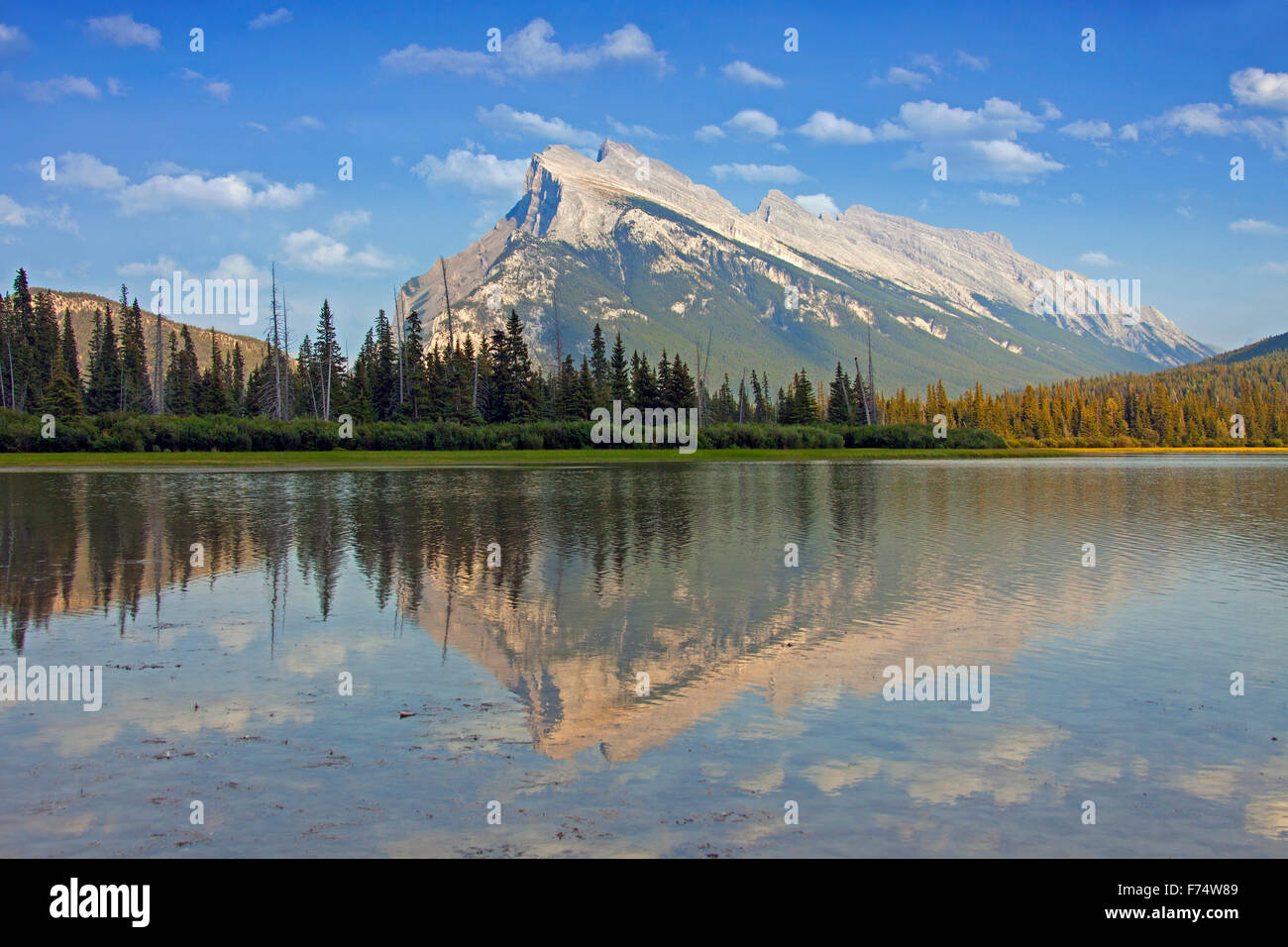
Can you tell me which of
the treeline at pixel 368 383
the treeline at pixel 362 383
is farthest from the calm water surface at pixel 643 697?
the treeline at pixel 362 383

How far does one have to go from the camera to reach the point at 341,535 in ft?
117

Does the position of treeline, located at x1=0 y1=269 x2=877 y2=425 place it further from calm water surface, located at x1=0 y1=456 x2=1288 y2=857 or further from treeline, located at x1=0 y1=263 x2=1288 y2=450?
calm water surface, located at x1=0 y1=456 x2=1288 y2=857

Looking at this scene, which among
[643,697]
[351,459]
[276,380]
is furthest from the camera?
[276,380]

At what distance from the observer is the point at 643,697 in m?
14.4

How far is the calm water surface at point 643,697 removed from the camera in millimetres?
9586

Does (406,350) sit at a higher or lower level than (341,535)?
higher

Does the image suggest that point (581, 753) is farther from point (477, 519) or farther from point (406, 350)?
point (406, 350)

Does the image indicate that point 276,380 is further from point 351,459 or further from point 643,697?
point 643,697

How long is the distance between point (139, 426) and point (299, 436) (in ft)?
54.6

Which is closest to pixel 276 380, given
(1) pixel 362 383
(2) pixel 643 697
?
(1) pixel 362 383

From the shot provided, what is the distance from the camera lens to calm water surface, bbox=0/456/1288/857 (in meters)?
9.59

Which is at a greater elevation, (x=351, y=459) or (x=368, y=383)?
(x=368, y=383)

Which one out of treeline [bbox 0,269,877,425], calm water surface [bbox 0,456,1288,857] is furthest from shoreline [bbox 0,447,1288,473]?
calm water surface [bbox 0,456,1288,857]
